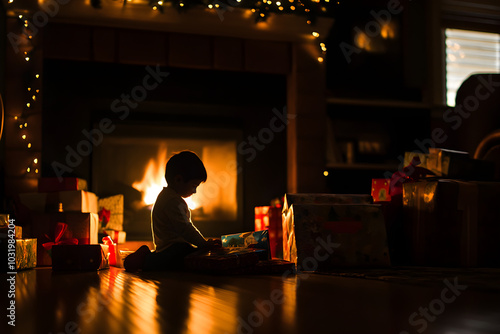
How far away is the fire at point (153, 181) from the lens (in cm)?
292

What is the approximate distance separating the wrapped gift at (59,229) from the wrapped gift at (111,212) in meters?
0.48

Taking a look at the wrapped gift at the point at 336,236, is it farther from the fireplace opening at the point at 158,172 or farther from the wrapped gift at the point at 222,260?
the fireplace opening at the point at 158,172

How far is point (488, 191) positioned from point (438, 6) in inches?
86.8

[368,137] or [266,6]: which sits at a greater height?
[266,6]

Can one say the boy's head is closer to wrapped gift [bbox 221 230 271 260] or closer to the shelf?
wrapped gift [bbox 221 230 271 260]

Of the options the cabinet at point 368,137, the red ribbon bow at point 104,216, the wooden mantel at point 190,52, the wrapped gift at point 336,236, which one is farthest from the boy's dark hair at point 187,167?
the cabinet at point 368,137

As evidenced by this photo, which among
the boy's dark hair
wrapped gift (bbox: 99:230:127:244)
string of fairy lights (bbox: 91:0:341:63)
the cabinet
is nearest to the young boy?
the boy's dark hair

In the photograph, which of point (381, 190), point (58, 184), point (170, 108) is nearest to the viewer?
point (381, 190)

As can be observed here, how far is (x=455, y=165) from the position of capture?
2.04m

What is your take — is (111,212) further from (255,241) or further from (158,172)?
(255,241)

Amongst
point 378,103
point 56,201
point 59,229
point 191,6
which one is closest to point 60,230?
point 59,229

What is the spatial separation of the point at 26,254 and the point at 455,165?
165cm

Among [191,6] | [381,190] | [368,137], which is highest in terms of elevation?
[191,6]

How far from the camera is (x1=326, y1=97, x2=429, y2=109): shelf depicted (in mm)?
3191
